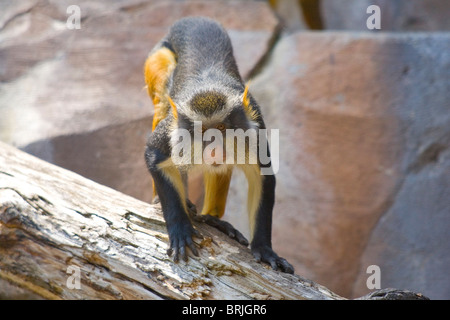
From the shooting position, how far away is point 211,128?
12.0ft

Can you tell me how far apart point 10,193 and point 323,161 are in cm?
398

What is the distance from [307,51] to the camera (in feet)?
22.1

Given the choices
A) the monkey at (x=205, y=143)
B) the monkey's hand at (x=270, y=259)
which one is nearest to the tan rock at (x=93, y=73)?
the monkey at (x=205, y=143)

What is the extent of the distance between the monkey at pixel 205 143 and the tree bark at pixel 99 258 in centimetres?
14

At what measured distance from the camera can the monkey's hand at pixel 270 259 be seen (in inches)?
149

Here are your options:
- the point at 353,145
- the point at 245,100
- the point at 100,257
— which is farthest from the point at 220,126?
the point at 353,145

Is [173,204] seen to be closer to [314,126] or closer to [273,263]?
[273,263]

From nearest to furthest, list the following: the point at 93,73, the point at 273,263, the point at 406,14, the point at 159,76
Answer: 1. the point at 273,263
2. the point at 159,76
3. the point at 93,73
4. the point at 406,14

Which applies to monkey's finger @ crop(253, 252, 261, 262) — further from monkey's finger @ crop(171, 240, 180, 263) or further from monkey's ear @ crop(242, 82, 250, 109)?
monkey's ear @ crop(242, 82, 250, 109)

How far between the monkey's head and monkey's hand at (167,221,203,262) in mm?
474

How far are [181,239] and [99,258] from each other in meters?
0.61

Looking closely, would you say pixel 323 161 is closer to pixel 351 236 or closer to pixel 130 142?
pixel 351 236

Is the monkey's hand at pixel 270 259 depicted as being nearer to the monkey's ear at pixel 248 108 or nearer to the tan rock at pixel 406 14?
the monkey's ear at pixel 248 108

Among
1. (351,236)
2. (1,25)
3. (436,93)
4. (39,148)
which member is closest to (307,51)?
(436,93)
